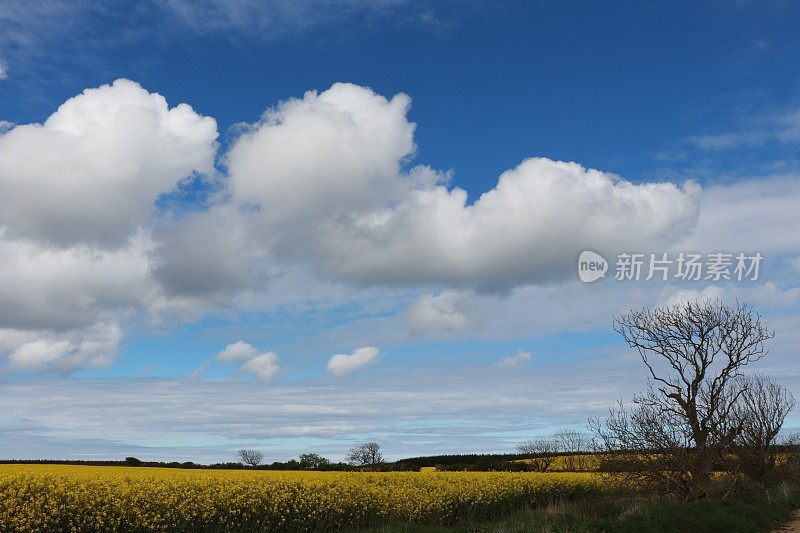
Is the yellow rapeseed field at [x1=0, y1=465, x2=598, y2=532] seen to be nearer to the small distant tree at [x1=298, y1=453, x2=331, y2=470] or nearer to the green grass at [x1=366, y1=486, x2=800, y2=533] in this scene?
the green grass at [x1=366, y1=486, x2=800, y2=533]

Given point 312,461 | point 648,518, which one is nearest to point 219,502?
point 648,518

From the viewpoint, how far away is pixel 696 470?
24672 millimetres

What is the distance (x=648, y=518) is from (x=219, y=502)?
1204 cm

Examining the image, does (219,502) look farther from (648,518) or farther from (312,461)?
(312,461)

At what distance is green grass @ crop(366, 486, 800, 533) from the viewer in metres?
17.4

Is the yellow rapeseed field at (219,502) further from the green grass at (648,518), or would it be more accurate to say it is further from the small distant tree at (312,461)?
the small distant tree at (312,461)

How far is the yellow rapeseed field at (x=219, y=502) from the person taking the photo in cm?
1502

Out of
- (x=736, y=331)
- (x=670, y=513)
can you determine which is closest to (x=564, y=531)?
(x=670, y=513)

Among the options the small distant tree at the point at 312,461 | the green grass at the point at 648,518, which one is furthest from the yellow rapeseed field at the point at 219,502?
the small distant tree at the point at 312,461

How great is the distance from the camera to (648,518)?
746 inches

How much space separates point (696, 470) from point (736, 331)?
598 centimetres

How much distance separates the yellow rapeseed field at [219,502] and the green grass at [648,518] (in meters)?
1.88

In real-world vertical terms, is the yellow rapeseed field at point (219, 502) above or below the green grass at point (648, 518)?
above

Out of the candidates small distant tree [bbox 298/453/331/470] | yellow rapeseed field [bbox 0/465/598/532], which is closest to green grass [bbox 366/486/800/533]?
yellow rapeseed field [bbox 0/465/598/532]
